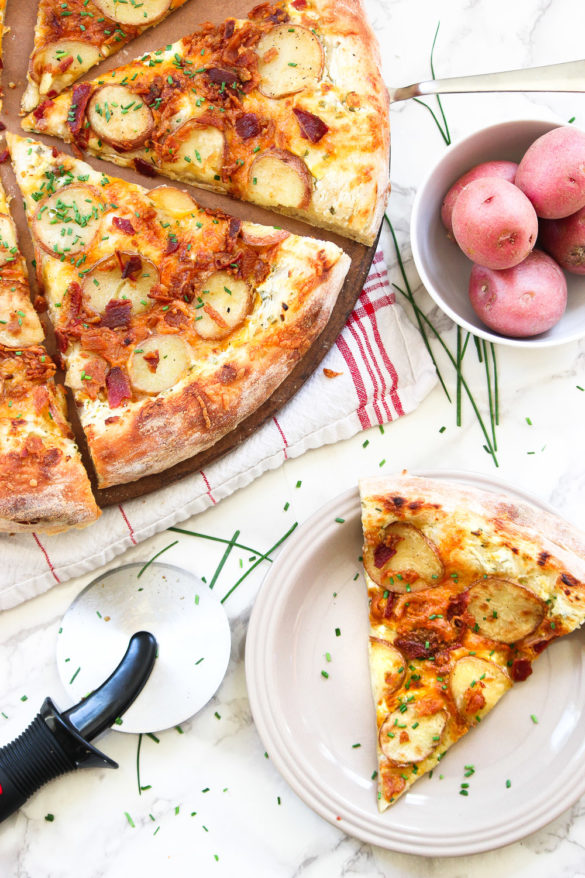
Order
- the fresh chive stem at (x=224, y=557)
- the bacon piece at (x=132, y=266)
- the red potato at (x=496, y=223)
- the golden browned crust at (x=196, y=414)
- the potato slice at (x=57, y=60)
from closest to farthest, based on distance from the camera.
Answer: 1. the red potato at (x=496, y=223)
2. the golden browned crust at (x=196, y=414)
3. the bacon piece at (x=132, y=266)
4. the potato slice at (x=57, y=60)
5. the fresh chive stem at (x=224, y=557)

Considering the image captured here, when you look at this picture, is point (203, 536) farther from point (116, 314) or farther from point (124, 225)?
point (124, 225)

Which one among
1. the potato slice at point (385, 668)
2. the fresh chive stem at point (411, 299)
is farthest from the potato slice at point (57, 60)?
the potato slice at point (385, 668)

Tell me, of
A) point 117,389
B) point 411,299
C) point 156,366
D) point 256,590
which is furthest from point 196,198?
point 256,590

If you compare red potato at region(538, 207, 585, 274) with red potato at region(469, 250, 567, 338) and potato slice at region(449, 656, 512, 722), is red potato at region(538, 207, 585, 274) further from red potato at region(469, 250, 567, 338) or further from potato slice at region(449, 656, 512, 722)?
potato slice at region(449, 656, 512, 722)

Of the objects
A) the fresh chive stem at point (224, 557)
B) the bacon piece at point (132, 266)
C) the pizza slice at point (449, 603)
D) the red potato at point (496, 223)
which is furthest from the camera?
the fresh chive stem at point (224, 557)

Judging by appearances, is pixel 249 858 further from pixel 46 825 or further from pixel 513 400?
pixel 513 400

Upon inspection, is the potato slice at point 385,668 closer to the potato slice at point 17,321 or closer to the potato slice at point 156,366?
the potato slice at point 156,366

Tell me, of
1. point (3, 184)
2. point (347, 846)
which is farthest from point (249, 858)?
point (3, 184)
